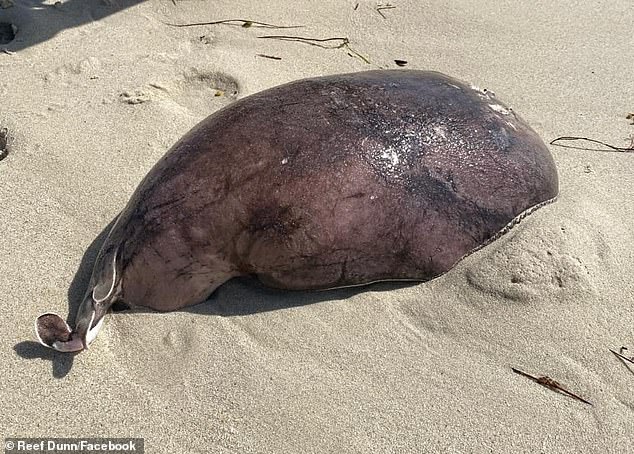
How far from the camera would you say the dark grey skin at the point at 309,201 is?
2479 millimetres

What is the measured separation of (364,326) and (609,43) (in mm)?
2999

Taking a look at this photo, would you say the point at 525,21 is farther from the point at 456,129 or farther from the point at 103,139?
the point at 103,139

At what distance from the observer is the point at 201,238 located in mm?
2500

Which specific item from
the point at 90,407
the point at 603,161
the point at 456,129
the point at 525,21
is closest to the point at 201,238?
the point at 90,407

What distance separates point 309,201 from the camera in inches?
97.2

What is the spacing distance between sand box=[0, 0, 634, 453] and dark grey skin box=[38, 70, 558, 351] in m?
0.14

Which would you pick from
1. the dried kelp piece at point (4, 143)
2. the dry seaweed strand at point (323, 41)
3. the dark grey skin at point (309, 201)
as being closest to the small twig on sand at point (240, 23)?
the dry seaweed strand at point (323, 41)

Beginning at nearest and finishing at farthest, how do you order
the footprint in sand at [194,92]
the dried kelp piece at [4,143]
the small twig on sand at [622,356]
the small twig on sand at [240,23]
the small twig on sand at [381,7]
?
the small twig on sand at [622,356], the dried kelp piece at [4,143], the footprint in sand at [194,92], the small twig on sand at [240,23], the small twig on sand at [381,7]

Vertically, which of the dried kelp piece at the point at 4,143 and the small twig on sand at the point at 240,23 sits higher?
the small twig on sand at the point at 240,23

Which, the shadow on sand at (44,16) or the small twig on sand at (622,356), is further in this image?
the shadow on sand at (44,16)

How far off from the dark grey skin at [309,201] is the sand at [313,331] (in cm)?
14

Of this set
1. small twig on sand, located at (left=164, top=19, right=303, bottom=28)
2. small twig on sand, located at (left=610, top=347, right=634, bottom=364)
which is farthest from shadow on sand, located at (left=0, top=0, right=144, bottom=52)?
small twig on sand, located at (left=610, top=347, right=634, bottom=364)

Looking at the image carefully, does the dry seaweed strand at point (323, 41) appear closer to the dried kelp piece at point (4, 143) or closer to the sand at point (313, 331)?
the sand at point (313, 331)

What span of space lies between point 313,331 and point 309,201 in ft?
1.75
